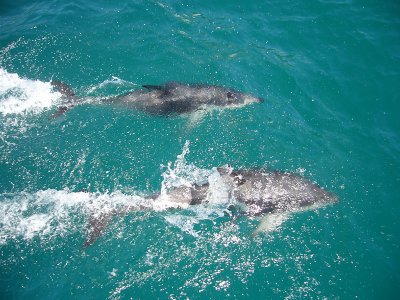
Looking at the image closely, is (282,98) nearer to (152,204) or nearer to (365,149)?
(365,149)

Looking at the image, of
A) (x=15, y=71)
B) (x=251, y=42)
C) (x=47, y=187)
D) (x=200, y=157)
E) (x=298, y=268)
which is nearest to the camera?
(x=298, y=268)

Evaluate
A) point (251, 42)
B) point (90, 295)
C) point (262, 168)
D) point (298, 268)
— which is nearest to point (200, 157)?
point (262, 168)

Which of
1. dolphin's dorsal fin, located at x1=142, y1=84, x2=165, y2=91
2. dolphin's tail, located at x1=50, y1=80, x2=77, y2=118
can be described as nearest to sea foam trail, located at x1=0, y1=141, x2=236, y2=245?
dolphin's tail, located at x1=50, y1=80, x2=77, y2=118

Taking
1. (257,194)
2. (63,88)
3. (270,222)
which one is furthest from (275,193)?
(63,88)

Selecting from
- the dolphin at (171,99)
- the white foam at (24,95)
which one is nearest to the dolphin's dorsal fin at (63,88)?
the dolphin at (171,99)

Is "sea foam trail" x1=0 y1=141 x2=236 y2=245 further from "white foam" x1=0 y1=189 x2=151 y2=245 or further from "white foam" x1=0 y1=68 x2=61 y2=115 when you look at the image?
"white foam" x1=0 y1=68 x2=61 y2=115

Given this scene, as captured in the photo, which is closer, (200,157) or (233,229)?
(233,229)
